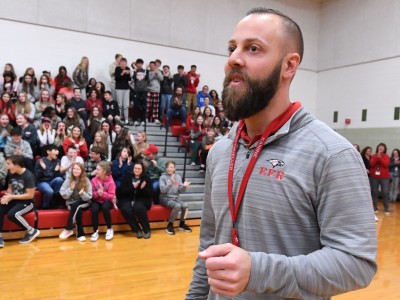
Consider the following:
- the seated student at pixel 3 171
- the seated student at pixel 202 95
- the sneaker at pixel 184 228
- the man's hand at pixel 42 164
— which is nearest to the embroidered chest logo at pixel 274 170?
the sneaker at pixel 184 228

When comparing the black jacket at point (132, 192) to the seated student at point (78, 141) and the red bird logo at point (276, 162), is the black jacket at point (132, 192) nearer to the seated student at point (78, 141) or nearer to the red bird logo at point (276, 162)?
the seated student at point (78, 141)

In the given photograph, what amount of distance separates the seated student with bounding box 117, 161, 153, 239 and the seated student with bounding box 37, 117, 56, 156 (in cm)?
180

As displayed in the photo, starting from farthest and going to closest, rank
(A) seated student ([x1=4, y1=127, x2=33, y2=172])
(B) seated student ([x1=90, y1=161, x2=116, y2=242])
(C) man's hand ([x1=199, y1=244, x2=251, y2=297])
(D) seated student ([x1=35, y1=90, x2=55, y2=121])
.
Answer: (D) seated student ([x1=35, y1=90, x2=55, y2=121]) → (A) seated student ([x1=4, y1=127, x2=33, y2=172]) → (B) seated student ([x1=90, y1=161, x2=116, y2=242]) → (C) man's hand ([x1=199, y1=244, x2=251, y2=297])

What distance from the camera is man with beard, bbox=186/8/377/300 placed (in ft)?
2.77

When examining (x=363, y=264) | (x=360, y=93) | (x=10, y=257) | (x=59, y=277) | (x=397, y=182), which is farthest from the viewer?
(x=360, y=93)

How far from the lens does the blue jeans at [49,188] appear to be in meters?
5.92

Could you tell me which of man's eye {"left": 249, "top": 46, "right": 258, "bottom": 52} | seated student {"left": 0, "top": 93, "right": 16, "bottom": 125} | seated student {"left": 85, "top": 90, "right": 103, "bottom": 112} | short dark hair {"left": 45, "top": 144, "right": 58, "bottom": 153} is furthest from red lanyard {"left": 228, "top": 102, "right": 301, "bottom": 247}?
seated student {"left": 85, "top": 90, "right": 103, "bottom": 112}

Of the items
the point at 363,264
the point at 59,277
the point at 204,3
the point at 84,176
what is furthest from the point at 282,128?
the point at 204,3

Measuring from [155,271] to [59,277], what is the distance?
1055mm

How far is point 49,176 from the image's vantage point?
20.2 ft

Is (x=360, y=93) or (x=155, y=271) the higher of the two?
(x=360, y=93)

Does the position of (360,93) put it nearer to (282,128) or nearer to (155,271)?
(155,271)

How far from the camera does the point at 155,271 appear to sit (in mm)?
4227

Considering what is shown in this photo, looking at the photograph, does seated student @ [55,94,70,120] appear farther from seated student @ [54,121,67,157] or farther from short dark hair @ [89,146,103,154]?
short dark hair @ [89,146,103,154]
